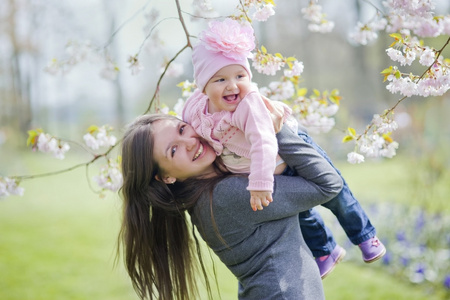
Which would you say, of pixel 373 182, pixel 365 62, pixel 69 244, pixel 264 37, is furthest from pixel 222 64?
pixel 365 62

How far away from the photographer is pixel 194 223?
Result: 202 cm

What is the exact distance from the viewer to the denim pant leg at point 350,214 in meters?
2.00

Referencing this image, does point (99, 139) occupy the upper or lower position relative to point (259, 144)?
lower

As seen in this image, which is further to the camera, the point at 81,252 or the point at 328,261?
the point at 81,252

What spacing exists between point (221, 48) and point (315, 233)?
84 cm

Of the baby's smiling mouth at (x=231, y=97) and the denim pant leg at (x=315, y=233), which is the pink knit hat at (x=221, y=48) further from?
the denim pant leg at (x=315, y=233)

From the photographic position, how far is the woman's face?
6.14 ft

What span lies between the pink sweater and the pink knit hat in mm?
129

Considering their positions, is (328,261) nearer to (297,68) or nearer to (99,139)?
(297,68)

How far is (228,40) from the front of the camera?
176 centimetres

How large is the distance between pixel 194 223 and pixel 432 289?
9.40 feet

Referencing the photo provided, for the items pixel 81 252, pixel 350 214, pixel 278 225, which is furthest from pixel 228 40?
pixel 81 252

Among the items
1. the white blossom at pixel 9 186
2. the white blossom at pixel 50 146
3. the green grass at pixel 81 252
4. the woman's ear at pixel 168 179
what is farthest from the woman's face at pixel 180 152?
the white blossom at pixel 9 186

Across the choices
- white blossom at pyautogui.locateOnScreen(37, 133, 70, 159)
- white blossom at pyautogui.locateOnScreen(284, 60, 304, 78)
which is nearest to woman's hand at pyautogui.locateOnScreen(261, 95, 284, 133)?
white blossom at pyautogui.locateOnScreen(284, 60, 304, 78)
